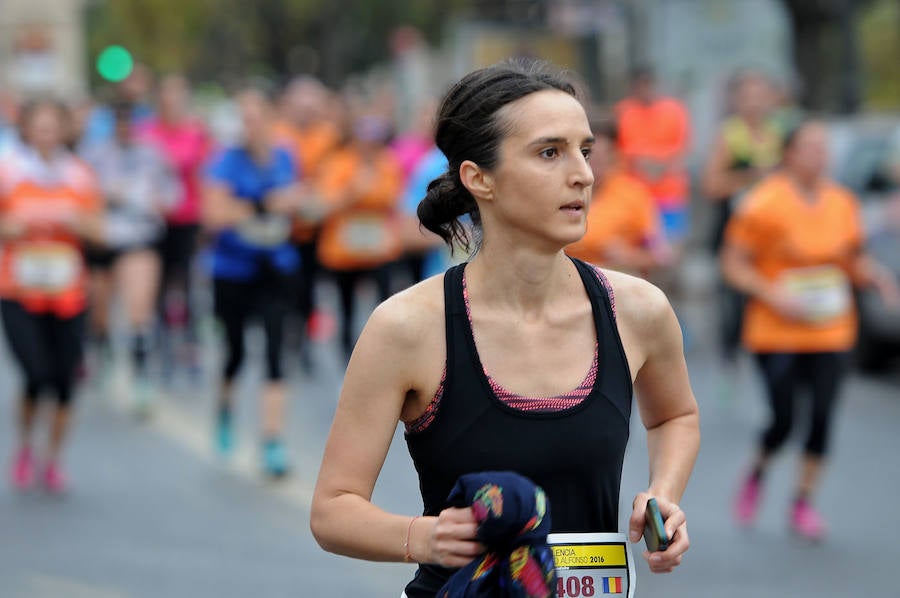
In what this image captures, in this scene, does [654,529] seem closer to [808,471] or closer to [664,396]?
[664,396]

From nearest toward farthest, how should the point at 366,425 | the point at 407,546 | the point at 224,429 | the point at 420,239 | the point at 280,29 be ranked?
1. the point at 407,546
2. the point at 366,425
3. the point at 224,429
4. the point at 420,239
5. the point at 280,29

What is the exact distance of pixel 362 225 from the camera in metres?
12.4

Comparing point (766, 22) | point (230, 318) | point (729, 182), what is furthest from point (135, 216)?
point (766, 22)

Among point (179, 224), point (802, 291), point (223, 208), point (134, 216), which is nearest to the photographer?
point (802, 291)

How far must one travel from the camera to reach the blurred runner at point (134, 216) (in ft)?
37.6

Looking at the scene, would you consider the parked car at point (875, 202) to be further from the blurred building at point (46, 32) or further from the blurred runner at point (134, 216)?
the blurred building at point (46, 32)

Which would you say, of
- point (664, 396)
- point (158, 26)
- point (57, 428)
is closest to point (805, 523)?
point (57, 428)

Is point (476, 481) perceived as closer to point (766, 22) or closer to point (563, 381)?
point (563, 381)

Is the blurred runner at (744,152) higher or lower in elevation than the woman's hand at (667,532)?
higher

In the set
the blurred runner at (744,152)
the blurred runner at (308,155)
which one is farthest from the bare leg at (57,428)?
the blurred runner at (744,152)

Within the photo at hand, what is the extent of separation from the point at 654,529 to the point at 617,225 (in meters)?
5.66

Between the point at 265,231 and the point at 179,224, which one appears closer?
the point at 265,231

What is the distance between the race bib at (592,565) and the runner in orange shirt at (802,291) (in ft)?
15.7

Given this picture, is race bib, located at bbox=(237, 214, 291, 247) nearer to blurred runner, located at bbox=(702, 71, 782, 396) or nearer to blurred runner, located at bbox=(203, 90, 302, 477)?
blurred runner, located at bbox=(203, 90, 302, 477)
